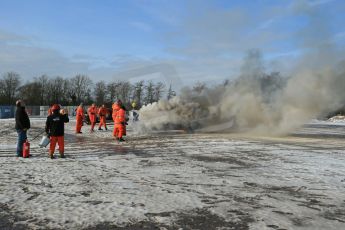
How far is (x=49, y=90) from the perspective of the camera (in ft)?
326

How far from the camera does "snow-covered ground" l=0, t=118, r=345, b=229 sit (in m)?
6.82

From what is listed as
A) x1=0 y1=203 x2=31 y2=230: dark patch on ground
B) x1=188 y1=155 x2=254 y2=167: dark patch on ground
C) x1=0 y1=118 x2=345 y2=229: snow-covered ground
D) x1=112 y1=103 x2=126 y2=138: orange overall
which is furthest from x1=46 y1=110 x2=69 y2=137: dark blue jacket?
x1=0 y1=203 x2=31 y2=230: dark patch on ground

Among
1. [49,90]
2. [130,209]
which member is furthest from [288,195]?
[49,90]

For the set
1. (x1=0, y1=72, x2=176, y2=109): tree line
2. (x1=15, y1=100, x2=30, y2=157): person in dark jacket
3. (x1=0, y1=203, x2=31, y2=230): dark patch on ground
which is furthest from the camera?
(x1=0, y1=72, x2=176, y2=109): tree line

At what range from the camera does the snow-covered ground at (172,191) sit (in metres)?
6.82

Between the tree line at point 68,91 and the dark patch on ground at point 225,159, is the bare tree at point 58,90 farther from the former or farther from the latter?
the dark patch on ground at point 225,159

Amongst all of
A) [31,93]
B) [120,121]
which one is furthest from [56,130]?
[31,93]

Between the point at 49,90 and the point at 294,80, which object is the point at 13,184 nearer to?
the point at 294,80

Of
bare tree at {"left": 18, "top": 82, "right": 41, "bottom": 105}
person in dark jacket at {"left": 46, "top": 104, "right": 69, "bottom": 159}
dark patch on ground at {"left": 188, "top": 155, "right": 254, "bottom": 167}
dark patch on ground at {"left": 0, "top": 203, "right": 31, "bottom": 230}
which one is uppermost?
bare tree at {"left": 18, "top": 82, "right": 41, "bottom": 105}

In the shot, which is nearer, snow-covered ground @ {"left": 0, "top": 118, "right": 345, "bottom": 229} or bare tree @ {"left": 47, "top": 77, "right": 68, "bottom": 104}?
snow-covered ground @ {"left": 0, "top": 118, "right": 345, "bottom": 229}

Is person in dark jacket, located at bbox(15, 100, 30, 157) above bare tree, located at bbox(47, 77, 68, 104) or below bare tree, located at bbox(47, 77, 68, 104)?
below

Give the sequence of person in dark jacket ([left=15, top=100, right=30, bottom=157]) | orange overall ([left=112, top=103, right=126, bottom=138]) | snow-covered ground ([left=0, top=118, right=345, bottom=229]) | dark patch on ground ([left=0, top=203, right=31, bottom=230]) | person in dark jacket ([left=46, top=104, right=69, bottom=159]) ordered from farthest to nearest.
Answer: orange overall ([left=112, top=103, right=126, bottom=138]), person in dark jacket ([left=15, top=100, right=30, bottom=157]), person in dark jacket ([left=46, top=104, right=69, bottom=159]), snow-covered ground ([left=0, top=118, right=345, bottom=229]), dark patch on ground ([left=0, top=203, right=31, bottom=230])

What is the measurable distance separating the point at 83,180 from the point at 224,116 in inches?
786

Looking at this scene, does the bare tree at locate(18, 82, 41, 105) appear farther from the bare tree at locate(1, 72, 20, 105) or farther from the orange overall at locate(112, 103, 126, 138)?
the orange overall at locate(112, 103, 126, 138)
